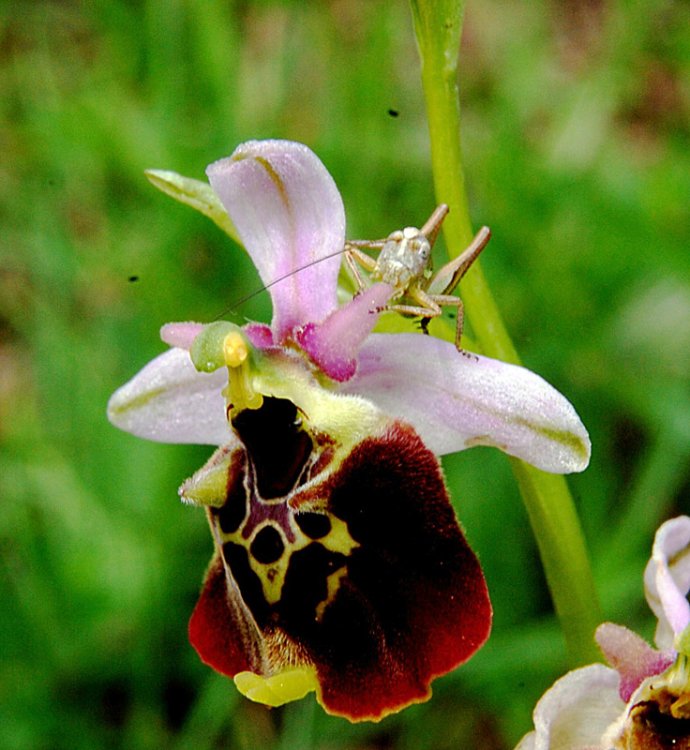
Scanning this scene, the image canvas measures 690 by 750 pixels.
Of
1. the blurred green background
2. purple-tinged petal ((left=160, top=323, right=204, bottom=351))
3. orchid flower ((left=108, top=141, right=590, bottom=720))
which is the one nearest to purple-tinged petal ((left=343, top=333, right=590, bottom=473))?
orchid flower ((left=108, top=141, right=590, bottom=720))

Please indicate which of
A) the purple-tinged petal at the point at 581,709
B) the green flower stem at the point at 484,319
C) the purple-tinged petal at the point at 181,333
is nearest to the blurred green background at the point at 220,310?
the green flower stem at the point at 484,319

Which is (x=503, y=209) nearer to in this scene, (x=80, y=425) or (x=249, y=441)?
(x=80, y=425)

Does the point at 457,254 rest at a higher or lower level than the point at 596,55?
higher

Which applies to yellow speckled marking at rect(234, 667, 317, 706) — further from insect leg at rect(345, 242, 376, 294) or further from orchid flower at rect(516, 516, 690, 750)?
insect leg at rect(345, 242, 376, 294)

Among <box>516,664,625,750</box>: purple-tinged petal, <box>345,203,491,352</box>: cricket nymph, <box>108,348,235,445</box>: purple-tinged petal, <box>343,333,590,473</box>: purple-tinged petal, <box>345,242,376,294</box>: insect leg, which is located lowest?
<box>516,664,625,750</box>: purple-tinged petal

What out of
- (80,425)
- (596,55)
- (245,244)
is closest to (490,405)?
(245,244)

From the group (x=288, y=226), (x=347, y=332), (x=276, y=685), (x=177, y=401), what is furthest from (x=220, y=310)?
(x=276, y=685)

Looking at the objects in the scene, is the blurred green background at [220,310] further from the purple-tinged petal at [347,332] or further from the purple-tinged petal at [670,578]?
the purple-tinged petal at [347,332]
